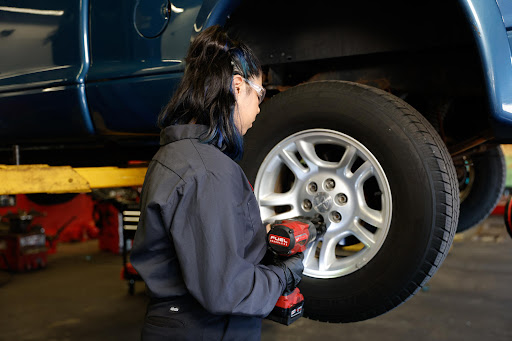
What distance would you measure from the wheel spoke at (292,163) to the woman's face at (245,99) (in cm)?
43

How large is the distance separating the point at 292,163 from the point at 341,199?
0.22m

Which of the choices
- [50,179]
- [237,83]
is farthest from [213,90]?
[50,179]

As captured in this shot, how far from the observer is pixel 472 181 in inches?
122

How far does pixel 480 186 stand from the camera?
119 inches

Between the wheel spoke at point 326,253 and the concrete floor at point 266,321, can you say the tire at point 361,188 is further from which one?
the concrete floor at point 266,321

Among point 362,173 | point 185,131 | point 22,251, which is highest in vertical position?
point 185,131

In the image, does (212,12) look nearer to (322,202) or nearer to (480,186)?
(322,202)

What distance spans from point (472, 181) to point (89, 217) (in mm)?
5586

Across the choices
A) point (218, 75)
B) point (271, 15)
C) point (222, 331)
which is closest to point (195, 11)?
point (271, 15)

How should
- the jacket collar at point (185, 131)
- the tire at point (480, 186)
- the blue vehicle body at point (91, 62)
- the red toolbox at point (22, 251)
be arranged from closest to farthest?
the jacket collar at point (185, 131)
the blue vehicle body at point (91, 62)
the tire at point (480, 186)
the red toolbox at point (22, 251)

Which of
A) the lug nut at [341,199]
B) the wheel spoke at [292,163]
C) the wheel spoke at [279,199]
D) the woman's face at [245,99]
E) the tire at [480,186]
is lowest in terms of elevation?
the tire at [480,186]

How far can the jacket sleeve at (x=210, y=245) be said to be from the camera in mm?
969

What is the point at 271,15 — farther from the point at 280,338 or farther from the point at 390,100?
the point at 280,338

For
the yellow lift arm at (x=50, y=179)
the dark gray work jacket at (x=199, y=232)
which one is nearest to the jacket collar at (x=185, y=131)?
the dark gray work jacket at (x=199, y=232)
